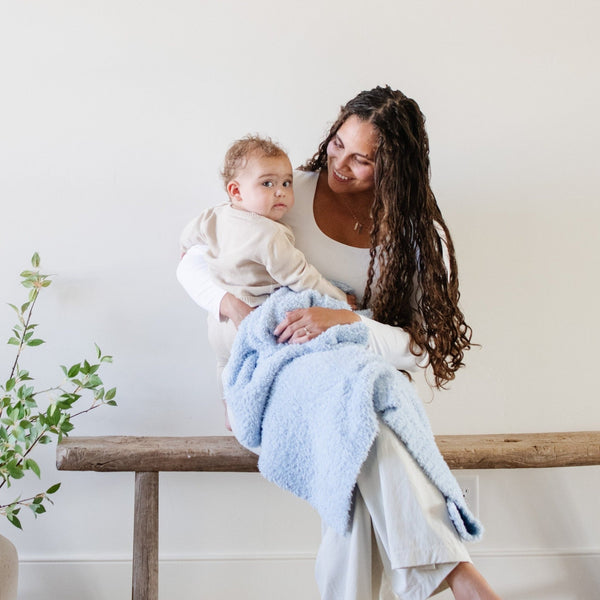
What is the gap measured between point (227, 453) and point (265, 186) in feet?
1.86

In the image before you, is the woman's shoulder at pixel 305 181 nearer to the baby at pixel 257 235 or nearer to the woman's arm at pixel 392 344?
the baby at pixel 257 235

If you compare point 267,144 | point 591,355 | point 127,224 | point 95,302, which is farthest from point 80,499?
point 591,355

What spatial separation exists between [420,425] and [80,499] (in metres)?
1.04

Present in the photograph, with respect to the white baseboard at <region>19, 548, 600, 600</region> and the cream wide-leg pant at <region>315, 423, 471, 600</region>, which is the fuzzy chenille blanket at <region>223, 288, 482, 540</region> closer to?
the cream wide-leg pant at <region>315, 423, 471, 600</region>

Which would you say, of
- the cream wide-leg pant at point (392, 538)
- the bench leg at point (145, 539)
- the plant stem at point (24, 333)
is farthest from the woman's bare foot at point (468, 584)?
the plant stem at point (24, 333)

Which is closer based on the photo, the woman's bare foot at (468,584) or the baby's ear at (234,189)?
the woman's bare foot at (468,584)

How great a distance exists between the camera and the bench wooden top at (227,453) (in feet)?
5.23

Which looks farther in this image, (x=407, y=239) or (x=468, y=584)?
(x=407, y=239)

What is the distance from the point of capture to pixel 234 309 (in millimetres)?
1540

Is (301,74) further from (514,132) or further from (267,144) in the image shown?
(514,132)

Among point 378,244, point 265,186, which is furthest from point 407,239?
point 265,186

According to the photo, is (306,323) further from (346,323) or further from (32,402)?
(32,402)

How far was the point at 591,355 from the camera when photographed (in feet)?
6.46

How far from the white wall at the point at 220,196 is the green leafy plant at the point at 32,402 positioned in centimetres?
5
